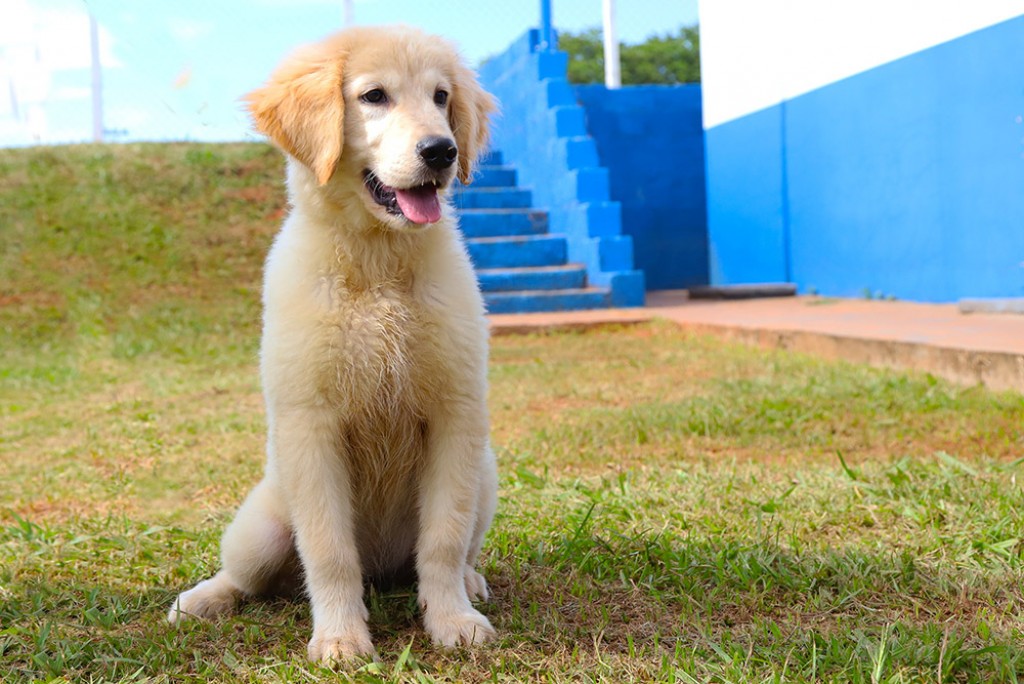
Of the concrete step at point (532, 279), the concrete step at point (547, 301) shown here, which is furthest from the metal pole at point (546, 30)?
the concrete step at point (547, 301)

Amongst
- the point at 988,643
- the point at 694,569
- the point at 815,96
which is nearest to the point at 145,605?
the point at 694,569

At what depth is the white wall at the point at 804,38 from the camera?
8625mm

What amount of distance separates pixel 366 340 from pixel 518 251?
925cm

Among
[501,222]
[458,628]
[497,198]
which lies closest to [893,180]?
[501,222]

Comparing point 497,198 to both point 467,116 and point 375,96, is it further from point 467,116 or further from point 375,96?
point 375,96

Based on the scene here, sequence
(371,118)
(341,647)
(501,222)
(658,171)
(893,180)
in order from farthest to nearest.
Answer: (658,171), (501,222), (893,180), (371,118), (341,647)

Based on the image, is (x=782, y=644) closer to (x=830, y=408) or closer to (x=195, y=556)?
(x=195, y=556)

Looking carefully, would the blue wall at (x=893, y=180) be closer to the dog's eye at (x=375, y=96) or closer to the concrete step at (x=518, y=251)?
the concrete step at (x=518, y=251)

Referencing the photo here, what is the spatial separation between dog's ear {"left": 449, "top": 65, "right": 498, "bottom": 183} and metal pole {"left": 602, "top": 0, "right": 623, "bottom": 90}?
37.9 feet

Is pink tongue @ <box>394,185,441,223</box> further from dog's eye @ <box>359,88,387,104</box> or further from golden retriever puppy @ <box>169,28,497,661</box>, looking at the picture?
dog's eye @ <box>359,88,387,104</box>

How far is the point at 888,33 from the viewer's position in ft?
31.1

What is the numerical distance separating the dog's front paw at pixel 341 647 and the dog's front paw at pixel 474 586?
35 cm

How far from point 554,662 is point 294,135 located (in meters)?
1.40

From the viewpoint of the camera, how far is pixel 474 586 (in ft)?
8.62
